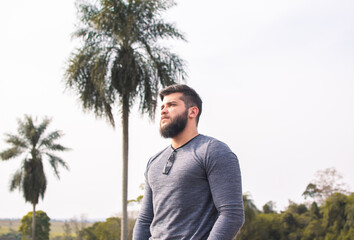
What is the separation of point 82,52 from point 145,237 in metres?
10.7

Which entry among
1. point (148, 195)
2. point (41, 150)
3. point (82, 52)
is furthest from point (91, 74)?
point (41, 150)

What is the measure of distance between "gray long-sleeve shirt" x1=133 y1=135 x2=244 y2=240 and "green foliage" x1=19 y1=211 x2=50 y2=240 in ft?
114

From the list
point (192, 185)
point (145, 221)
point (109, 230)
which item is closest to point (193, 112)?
point (192, 185)

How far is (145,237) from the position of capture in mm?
2398

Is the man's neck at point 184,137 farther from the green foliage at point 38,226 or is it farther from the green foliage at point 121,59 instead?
the green foliage at point 38,226

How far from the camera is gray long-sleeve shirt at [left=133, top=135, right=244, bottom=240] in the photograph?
2.00 m

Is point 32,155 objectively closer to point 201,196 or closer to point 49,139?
point 49,139

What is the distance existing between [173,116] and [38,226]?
37.0 metres

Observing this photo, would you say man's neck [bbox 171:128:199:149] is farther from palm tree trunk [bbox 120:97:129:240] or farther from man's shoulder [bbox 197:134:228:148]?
palm tree trunk [bbox 120:97:129:240]

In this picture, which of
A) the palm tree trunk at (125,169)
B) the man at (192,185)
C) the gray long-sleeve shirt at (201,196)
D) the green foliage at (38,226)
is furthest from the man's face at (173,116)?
the green foliage at (38,226)

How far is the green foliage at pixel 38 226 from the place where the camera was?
34.7m

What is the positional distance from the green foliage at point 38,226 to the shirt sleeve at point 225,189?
34.9 meters

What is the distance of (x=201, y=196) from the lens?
208 centimetres

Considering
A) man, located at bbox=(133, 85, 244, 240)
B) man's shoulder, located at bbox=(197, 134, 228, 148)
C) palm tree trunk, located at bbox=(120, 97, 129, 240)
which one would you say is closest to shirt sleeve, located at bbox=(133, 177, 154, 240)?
man, located at bbox=(133, 85, 244, 240)
